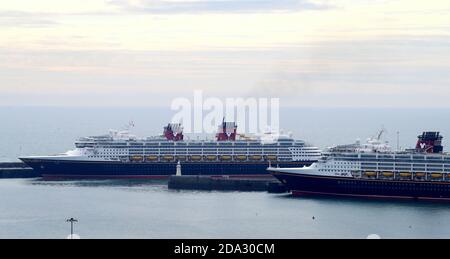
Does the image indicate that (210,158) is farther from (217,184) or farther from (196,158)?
(217,184)

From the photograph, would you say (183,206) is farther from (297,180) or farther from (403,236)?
(403,236)

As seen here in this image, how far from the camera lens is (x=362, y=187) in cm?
5522

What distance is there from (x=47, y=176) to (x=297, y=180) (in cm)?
1793

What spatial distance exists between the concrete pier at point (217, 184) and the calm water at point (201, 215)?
0.96 meters

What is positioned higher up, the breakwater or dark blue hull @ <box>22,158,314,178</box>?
dark blue hull @ <box>22,158,314,178</box>

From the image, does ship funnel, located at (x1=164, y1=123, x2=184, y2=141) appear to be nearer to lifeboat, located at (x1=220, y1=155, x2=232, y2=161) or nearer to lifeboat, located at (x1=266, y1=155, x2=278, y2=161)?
lifeboat, located at (x1=220, y1=155, x2=232, y2=161)

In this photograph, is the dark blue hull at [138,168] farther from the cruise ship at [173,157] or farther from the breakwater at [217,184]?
the breakwater at [217,184]

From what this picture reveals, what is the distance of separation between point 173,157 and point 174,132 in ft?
9.68

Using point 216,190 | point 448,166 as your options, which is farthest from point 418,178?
point 216,190

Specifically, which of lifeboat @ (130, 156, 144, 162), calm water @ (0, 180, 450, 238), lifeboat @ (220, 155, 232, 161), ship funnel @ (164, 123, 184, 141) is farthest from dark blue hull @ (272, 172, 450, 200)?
ship funnel @ (164, 123, 184, 141)

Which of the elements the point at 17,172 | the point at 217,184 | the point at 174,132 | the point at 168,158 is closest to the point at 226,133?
the point at 174,132

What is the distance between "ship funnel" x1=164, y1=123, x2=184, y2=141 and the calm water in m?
11.1

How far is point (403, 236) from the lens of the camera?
41844 millimetres

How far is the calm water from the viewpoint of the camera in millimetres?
41844
